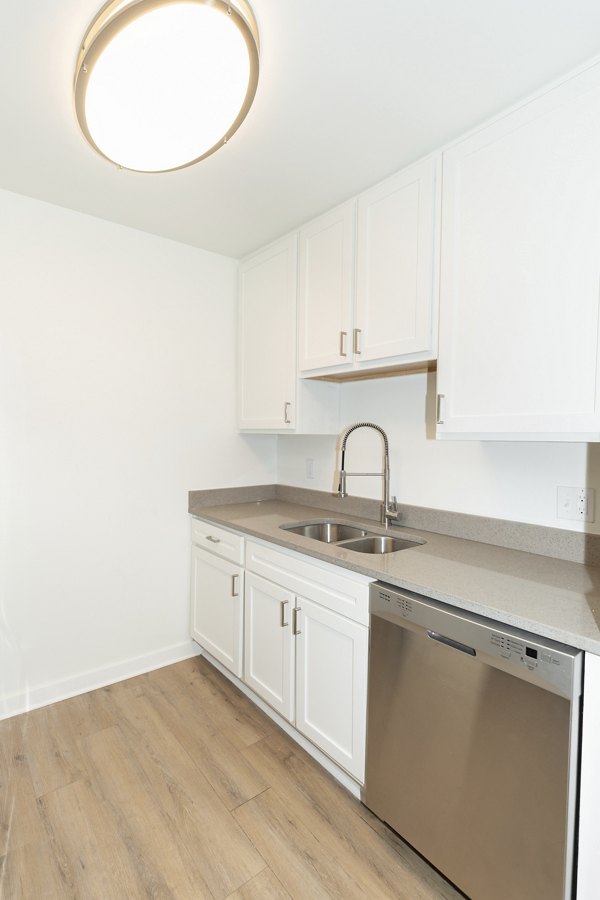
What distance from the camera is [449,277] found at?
161cm

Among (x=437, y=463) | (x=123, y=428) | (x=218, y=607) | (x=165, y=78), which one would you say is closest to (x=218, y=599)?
(x=218, y=607)

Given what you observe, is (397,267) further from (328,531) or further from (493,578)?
(328,531)

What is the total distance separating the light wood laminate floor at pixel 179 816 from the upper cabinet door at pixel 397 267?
5.45 ft

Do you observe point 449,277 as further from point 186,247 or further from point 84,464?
point 84,464

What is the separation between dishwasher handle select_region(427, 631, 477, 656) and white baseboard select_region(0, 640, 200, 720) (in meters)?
1.79

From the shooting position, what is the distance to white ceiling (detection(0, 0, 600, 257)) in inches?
46.3

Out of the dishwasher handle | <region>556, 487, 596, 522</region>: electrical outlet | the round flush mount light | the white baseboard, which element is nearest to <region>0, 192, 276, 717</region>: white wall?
the white baseboard

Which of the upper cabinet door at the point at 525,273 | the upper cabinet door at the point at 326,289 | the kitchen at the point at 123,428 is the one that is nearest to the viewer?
the upper cabinet door at the point at 525,273

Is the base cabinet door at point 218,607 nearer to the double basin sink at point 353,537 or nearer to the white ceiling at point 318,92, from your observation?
the double basin sink at point 353,537

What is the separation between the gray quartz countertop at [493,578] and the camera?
1.12 m

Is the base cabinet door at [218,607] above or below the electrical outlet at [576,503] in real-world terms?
below

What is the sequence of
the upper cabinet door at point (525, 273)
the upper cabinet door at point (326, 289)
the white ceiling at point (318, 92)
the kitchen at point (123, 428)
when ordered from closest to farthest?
the white ceiling at point (318, 92) < the upper cabinet door at point (525, 273) < the kitchen at point (123, 428) < the upper cabinet door at point (326, 289)

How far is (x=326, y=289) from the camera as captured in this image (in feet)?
6.98

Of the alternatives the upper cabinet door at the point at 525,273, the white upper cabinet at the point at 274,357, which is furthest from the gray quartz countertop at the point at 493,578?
the white upper cabinet at the point at 274,357
